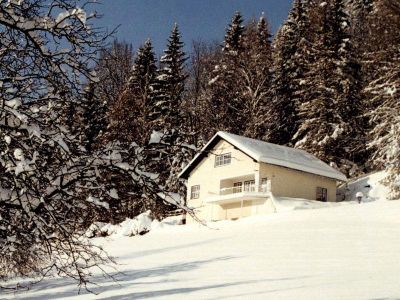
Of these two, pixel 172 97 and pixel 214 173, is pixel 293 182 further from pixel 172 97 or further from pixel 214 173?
pixel 172 97

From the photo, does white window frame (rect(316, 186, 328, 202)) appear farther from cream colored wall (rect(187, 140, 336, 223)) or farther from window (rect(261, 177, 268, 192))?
window (rect(261, 177, 268, 192))

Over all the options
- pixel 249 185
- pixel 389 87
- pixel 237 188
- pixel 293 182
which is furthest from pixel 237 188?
pixel 389 87

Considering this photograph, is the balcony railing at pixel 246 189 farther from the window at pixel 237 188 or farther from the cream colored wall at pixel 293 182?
the cream colored wall at pixel 293 182

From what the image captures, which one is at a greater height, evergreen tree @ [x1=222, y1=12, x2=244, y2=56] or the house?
evergreen tree @ [x1=222, y1=12, x2=244, y2=56]

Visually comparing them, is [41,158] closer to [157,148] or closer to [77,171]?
[77,171]

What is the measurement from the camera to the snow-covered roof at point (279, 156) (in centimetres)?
3588

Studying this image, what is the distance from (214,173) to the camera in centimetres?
4038

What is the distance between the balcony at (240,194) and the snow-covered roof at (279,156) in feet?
6.63

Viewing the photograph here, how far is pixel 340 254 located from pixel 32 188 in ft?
40.4

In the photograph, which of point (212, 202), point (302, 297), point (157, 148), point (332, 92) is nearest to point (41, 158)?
point (157, 148)

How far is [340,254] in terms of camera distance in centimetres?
1612

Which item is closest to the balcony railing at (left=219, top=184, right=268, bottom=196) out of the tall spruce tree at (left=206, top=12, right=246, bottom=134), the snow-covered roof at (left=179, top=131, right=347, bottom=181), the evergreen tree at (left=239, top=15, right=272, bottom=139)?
the snow-covered roof at (left=179, top=131, right=347, bottom=181)

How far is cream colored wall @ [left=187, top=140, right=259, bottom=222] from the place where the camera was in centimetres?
3797

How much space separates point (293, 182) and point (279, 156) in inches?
91.5
